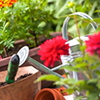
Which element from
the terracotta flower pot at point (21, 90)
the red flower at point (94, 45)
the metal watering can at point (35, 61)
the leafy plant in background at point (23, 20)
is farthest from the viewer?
the leafy plant in background at point (23, 20)

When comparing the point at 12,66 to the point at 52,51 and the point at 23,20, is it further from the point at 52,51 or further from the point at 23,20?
the point at 23,20

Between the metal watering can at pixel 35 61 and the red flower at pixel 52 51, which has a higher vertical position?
the red flower at pixel 52 51

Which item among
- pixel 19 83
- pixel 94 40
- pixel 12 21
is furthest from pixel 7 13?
pixel 94 40

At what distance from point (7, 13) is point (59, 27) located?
1255 millimetres

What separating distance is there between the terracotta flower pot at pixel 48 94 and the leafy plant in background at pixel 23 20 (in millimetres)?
316

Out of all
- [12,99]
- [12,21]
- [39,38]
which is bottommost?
[12,99]

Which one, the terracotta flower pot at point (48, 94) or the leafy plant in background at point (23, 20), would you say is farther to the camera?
the leafy plant in background at point (23, 20)

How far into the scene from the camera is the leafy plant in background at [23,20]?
3.44 ft

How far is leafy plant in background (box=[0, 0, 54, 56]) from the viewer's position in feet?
3.44

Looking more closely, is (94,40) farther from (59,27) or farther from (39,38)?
(59,27)

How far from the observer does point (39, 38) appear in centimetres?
128

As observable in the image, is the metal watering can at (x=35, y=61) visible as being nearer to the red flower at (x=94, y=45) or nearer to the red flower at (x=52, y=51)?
the red flower at (x=52, y=51)

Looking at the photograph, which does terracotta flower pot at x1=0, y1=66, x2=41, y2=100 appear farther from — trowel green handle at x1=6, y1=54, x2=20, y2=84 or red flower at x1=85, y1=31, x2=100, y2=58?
red flower at x1=85, y1=31, x2=100, y2=58

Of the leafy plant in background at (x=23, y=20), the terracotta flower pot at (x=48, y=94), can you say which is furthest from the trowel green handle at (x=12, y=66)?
the leafy plant in background at (x=23, y=20)
